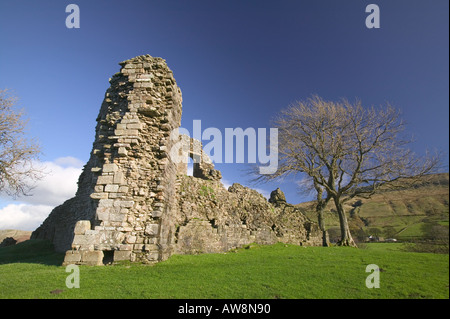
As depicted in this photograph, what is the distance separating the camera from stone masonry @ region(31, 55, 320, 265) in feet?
24.8

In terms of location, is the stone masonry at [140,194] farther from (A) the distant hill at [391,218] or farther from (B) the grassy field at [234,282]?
(A) the distant hill at [391,218]

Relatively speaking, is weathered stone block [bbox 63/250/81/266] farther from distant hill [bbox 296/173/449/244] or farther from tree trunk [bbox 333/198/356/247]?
distant hill [bbox 296/173/449/244]

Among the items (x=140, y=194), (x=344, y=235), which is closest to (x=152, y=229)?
(x=140, y=194)

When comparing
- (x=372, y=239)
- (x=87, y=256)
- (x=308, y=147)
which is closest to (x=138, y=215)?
(x=87, y=256)

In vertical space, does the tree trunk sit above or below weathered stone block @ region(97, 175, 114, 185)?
below

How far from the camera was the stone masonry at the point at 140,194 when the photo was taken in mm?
7547

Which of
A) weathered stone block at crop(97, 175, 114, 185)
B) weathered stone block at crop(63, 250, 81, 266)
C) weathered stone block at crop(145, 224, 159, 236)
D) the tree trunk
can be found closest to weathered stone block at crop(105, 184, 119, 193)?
weathered stone block at crop(97, 175, 114, 185)

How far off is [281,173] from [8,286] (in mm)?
15122

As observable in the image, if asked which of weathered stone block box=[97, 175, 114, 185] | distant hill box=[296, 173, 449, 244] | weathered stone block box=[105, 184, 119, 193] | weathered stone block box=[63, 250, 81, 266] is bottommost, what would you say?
distant hill box=[296, 173, 449, 244]

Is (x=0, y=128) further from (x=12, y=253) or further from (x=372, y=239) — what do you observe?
(x=372, y=239)

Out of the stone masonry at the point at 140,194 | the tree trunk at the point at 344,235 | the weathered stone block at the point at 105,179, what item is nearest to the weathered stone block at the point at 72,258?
the stone masonry at the point at 140,194

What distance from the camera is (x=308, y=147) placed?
17.3 metres
